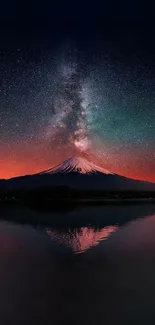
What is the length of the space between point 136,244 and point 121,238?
1.65 metres

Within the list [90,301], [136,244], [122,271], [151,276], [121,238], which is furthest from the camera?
[121,238]

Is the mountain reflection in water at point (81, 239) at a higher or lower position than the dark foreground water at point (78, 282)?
higher

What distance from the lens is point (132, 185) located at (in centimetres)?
16838

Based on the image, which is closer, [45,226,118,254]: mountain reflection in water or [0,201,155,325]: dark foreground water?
[0,201,155,325]: dark foreground water

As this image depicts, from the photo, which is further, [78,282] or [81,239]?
[81,239]

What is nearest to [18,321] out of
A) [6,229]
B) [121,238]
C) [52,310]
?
[52,310]

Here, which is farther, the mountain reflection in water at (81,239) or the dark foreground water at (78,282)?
the mountain reflection in water at (81,239)

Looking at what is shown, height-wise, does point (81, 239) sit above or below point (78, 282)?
above

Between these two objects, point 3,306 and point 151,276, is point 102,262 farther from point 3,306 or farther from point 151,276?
point 3,306

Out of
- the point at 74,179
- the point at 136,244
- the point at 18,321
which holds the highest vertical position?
the point at 74,179

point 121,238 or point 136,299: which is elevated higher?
point 121,238

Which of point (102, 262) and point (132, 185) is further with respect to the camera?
point (132, 185)

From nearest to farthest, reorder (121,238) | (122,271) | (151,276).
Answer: (151,276) < (122,271) < (121,238)

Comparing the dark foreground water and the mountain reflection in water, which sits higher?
the mountain reflection in water
